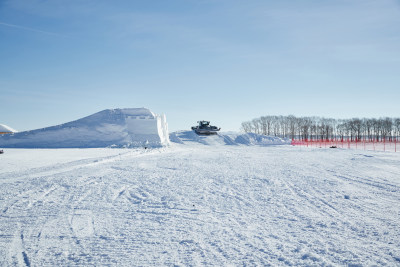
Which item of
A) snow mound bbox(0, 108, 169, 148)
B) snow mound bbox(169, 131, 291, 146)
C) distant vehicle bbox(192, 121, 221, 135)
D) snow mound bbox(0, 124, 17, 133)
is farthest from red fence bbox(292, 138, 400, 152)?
→ snow mound bbox(0, 124, 17, 133)

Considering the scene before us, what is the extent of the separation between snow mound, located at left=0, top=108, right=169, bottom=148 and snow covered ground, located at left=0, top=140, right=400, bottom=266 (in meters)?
18.5

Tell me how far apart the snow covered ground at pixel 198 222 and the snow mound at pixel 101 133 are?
18.5 metres

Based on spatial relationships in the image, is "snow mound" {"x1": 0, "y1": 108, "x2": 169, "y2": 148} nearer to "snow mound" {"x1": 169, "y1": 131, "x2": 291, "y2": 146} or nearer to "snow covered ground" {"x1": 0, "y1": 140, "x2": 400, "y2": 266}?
"snow mound" {"x1": 169, "y1": 131, "x2": 291, "y2": 146}

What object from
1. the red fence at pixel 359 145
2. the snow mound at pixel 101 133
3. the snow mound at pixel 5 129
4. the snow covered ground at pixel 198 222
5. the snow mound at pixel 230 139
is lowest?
the red fence at pixel 359 145

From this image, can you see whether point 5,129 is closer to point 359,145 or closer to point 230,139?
point 230,139

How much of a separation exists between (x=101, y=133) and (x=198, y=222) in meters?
26.9

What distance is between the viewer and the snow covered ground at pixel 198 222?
3.28 m

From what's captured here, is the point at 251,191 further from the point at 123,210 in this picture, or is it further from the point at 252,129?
the point at 252,129

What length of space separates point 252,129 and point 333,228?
7666 centimetres

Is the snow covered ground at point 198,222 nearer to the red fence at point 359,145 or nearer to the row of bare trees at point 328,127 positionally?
the red fence at point 359,145

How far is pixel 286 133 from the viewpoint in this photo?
74500 mm

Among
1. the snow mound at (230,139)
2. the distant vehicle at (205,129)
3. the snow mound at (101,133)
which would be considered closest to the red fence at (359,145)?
the snow mound at (230,139)

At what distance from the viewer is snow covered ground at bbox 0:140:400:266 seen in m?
3.28

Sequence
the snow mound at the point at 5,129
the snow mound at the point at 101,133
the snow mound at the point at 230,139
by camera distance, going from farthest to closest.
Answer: the snow mound at the point at 5,129 < the snow mound at the point at 230,139 < the snow mound at the point at 101,133
